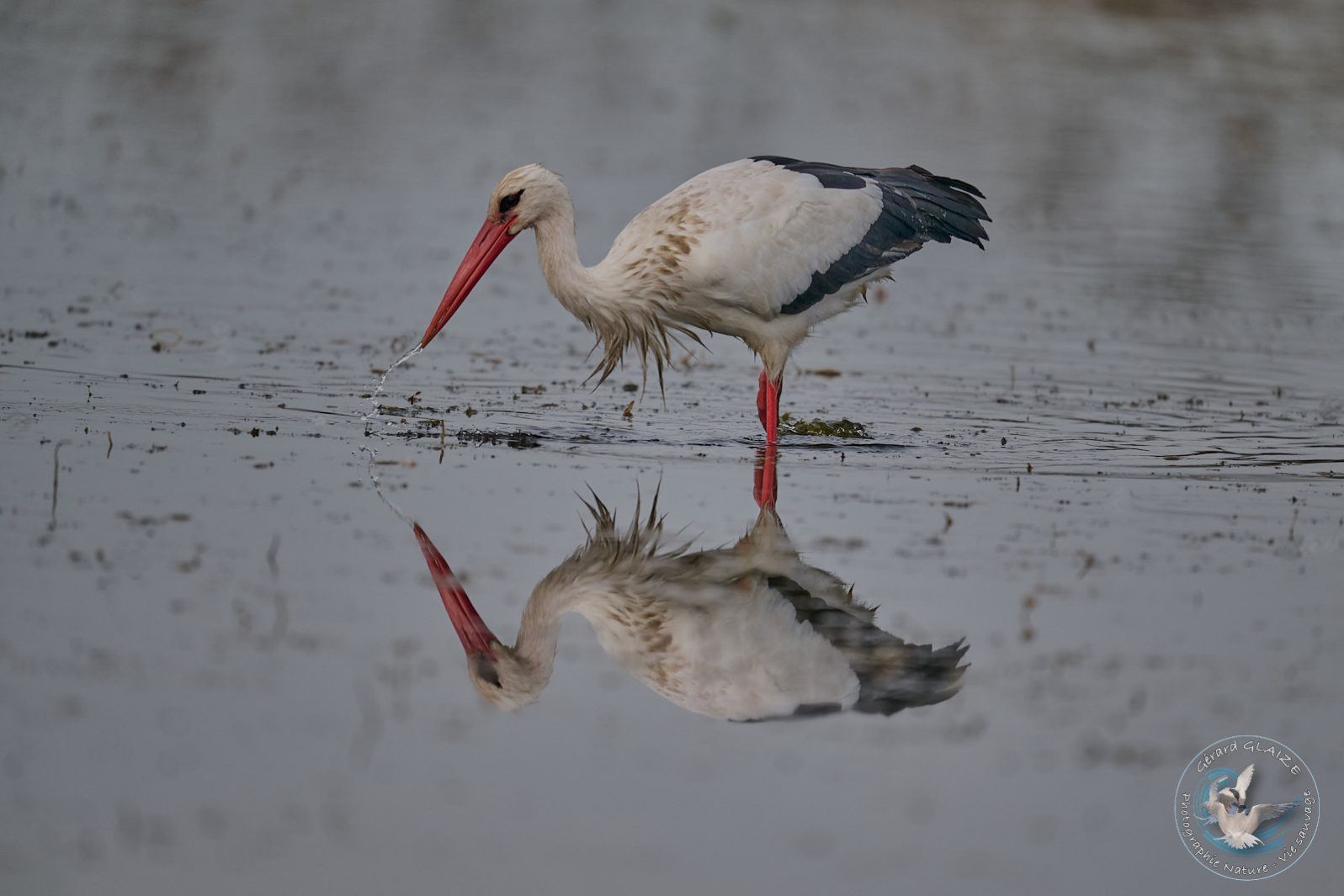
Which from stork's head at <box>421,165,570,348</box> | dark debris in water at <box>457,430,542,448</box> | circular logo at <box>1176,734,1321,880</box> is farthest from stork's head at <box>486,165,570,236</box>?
circular logo at <box>1176,734,1321,880</box>

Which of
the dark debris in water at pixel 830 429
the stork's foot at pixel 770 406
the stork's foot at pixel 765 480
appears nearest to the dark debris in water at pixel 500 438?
the stork's foot at pixel 765 480

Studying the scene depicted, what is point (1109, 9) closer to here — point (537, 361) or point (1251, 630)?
point (537, 361)

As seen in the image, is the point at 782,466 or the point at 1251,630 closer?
the point at 1251,630

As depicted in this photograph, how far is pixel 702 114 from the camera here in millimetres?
20766

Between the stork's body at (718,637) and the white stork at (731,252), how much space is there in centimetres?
207

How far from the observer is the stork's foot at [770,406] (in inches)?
346

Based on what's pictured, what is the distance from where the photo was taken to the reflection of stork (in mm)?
5445

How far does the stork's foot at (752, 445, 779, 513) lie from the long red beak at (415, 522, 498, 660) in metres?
1.70

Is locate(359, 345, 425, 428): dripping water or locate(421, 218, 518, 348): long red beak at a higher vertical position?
locate(421, 218, 518, 348): long red beak

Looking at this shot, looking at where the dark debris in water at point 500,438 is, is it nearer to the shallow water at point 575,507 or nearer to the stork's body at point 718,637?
the shallow water at point 575,507

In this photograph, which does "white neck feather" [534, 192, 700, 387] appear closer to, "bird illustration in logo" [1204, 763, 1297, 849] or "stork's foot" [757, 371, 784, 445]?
"stork's foot" [757, 371, 784, 445]

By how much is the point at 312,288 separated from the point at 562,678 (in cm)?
711

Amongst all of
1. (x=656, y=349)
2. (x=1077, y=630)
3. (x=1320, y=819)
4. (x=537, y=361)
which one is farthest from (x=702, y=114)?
(x=1320, y=819)

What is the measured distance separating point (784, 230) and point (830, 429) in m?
1.14
